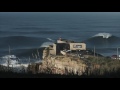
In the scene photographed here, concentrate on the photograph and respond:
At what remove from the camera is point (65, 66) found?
38.5ft

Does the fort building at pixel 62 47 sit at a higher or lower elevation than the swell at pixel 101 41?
lower

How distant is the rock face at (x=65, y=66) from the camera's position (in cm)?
1173

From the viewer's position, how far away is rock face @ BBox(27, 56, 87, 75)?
1173cm

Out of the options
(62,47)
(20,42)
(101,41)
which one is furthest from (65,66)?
(20,42)

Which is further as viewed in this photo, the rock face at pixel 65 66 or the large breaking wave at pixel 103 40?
the large breaking wave at pixel 103 40

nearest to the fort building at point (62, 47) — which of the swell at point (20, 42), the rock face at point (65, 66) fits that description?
the rock face at point (65, 66)

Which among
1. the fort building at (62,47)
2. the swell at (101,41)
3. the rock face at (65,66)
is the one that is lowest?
the rock face at (65,66)

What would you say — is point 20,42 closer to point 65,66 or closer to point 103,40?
point 65,66

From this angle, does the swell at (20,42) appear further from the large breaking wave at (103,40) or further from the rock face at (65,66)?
the large breaking wave at (103,40)

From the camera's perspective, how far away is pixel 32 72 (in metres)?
11.8

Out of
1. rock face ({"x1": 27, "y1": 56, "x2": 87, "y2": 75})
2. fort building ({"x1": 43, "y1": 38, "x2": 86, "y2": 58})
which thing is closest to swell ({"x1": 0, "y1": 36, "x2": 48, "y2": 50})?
fort building ({"x1": 43, "y1": 38, "x2": 86, "y2": 58})

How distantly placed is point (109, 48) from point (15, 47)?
1586 millimetres

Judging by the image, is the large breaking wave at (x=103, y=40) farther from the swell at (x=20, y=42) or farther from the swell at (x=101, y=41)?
the swell at (x=20, y=42)

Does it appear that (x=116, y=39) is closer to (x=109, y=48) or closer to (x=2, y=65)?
(x=109, y=48)
